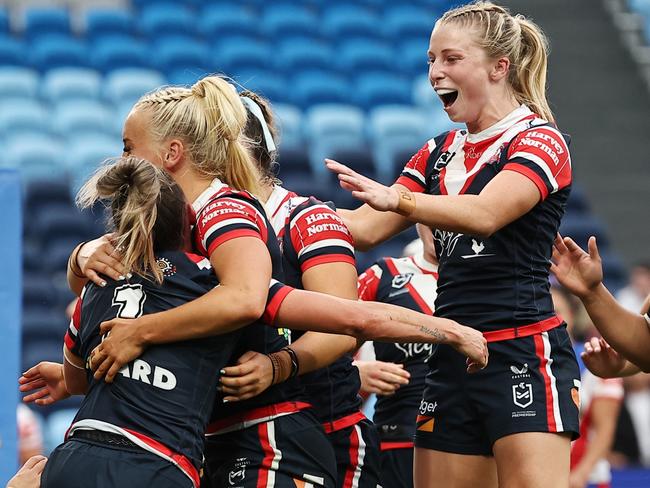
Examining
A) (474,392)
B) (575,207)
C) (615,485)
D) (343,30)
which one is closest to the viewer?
(474,392)

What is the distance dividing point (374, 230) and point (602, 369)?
92 centimetres

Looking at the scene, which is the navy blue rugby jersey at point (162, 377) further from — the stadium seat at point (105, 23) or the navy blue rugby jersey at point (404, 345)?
the stadium seat at point (105, 23)

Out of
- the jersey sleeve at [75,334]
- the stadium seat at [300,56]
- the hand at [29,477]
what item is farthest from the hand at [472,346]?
the stadium seat at [300,56]

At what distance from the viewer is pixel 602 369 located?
12.9 feet

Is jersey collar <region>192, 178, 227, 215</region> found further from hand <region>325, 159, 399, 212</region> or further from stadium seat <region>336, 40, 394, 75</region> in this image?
stadium seat <region>336, 40, 394, 75</region>

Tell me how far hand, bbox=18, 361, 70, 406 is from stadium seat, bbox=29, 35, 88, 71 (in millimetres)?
10265

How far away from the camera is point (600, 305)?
382cm

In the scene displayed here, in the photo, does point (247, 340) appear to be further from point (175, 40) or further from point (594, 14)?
point (594, 14)

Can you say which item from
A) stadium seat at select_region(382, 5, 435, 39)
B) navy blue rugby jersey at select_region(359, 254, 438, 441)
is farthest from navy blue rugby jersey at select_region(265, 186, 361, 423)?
stadium seat at select_region(382, 5, 435, 39)

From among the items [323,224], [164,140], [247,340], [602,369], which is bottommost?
[602,369]

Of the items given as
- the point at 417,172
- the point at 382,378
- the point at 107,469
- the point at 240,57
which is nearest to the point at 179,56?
the point at 240,57

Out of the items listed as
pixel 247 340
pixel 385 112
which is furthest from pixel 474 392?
pixel 385 112

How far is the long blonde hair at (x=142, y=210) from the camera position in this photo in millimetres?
3016

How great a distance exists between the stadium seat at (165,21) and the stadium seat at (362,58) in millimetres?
1933
